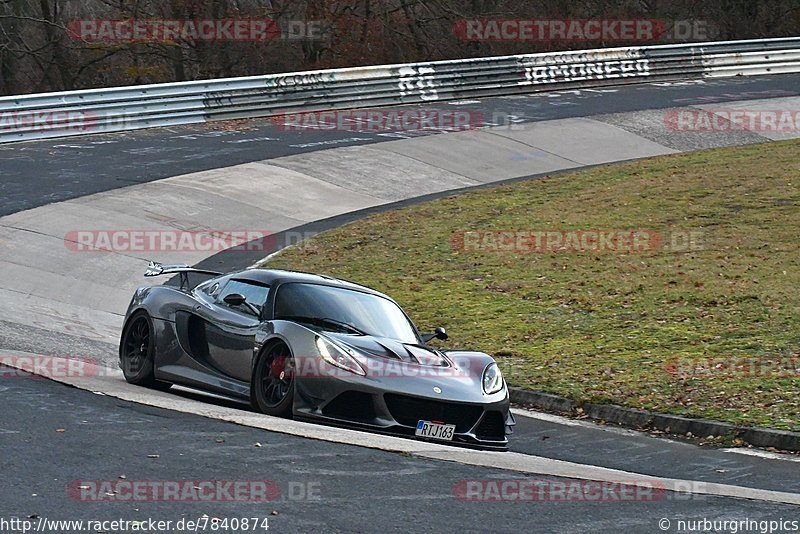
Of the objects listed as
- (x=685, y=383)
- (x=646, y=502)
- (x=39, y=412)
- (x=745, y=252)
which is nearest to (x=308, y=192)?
(x=745, y=252)

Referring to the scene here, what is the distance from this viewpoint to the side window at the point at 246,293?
9872 millimetres

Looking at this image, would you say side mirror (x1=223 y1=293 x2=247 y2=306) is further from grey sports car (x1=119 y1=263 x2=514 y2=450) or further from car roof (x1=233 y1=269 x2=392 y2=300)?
car roof (x1=233 y1=269 x2=392 y2=300)

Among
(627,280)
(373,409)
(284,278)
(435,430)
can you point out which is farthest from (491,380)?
(627,280)

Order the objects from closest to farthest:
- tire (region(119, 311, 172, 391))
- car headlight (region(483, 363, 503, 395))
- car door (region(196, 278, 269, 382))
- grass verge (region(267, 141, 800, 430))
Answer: car headlight (region(483, 363, 503, 395)) → car door (region(196, 278, 269, 382)) → tire (region(119, 311, 172, 391)) → grass verge (region(267, 141, 800, 430))

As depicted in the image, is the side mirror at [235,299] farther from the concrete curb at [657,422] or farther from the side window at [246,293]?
the concrete curb at [657,422]

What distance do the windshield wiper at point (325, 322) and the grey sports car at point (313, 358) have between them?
1 centimetres

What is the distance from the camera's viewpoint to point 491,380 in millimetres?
9508

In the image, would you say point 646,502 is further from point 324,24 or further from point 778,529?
point 324,24

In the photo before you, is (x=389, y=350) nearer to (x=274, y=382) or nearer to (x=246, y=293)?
(x=274, y=382)

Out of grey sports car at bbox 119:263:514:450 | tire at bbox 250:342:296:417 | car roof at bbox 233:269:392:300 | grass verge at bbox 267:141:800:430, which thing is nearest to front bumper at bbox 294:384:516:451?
grey sports car at bbox 119:263:514:450

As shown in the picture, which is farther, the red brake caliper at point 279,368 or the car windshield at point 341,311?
the car windshield at point 341,311

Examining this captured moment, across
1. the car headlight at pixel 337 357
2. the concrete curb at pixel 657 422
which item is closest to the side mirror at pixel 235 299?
the car headlight at pixel 337 357

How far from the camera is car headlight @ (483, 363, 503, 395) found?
9.38m

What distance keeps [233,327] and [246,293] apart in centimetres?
49
